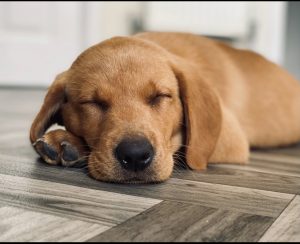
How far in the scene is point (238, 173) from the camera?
206 centimetres

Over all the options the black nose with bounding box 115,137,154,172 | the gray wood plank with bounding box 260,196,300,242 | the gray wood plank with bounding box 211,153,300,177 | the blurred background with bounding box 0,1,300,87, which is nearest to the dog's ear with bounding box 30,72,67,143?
the black nose with bounding box 115,137,154,172

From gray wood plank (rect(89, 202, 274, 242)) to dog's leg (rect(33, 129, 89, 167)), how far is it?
57 cm

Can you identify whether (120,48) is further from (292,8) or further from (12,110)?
(292,8)

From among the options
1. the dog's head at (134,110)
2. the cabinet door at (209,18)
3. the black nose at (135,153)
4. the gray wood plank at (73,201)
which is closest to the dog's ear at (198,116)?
the dog's head at (134,110)

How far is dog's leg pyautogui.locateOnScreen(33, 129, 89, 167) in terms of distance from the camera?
6.31 ft

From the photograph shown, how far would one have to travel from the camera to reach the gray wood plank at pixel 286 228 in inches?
47.5

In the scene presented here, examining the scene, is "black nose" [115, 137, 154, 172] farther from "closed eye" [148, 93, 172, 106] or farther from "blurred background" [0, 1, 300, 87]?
"blurred background" [0, 1, 300, 87]

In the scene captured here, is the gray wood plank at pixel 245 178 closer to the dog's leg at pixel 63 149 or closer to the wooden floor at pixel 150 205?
the wooden floor at pixel 150 205

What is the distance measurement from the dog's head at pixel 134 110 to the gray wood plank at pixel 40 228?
45 cm

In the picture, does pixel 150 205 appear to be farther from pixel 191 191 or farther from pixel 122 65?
pixel 122 65

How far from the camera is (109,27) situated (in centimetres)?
702

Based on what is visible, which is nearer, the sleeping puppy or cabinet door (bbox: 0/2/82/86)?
the sleeping puppy

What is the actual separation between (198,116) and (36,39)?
4.56 m

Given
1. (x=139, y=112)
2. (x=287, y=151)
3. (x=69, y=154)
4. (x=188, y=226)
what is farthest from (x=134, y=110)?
(x=287, y=151)
